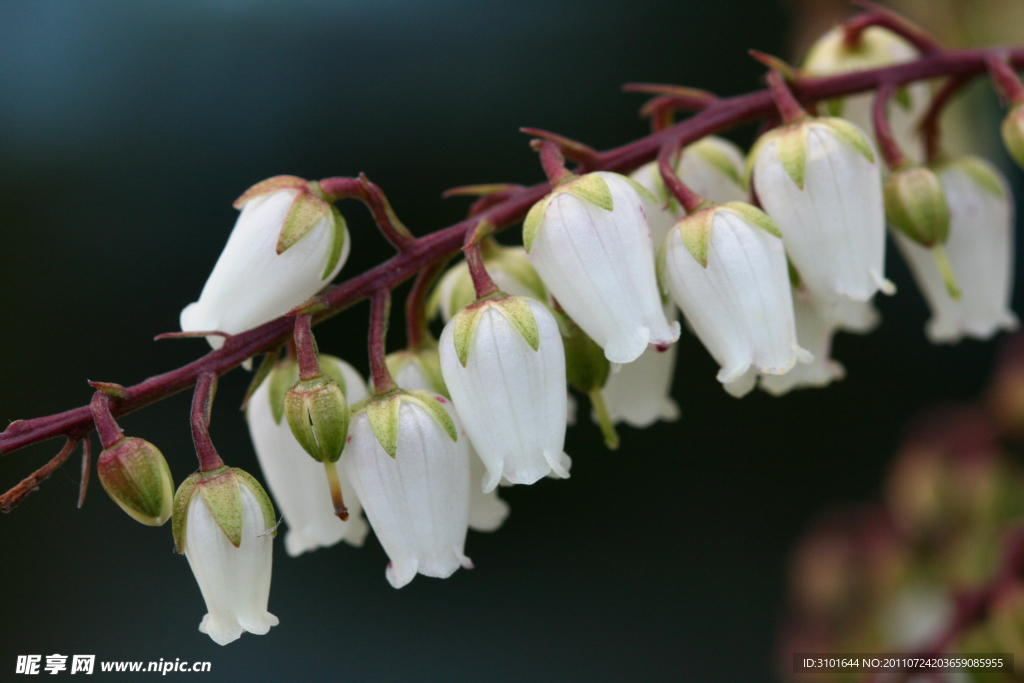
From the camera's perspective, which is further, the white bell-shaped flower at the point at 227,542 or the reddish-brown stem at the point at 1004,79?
the reddish-brown stem at the point at 1004,79

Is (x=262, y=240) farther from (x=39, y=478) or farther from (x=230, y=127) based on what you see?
(x=230, y=127)

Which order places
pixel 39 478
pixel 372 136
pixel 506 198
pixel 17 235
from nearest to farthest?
1. pixel 39 478
2. pixel 506 198
3. pixel 17 235
4. pixel 372 136

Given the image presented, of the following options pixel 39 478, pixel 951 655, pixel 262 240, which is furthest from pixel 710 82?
pixel 39 478

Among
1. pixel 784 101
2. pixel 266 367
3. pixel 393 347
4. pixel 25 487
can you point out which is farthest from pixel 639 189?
pixel 393 347

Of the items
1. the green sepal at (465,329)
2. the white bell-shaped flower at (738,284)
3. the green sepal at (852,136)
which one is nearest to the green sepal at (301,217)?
the green sepal at (465,329)

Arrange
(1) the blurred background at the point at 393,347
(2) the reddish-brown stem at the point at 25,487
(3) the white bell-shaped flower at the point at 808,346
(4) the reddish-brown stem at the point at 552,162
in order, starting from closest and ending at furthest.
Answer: (2) the reddish-brown stem at the point at 25,487 → (4) the reddish-brown stem at the point at 552,162 → (3) the white bell-shaped flower at the point at 808,346 → (1) the blurred background at the point at 393,347

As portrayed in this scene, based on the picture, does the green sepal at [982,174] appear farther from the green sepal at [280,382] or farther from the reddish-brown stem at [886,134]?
the green sepal at [280,382]
